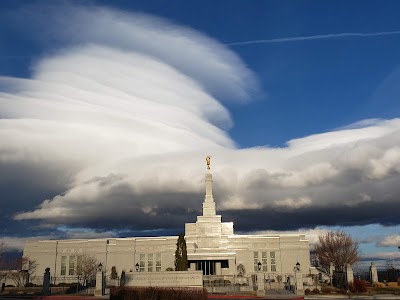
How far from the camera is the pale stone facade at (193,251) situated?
87.1 metres

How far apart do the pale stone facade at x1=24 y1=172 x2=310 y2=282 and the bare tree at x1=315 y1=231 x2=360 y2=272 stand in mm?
6652

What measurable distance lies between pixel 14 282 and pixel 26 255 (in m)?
14.1

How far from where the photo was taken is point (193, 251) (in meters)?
84.6

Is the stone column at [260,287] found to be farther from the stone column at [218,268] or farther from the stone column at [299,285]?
the stone column at [218,268]

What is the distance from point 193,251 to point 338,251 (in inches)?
1270

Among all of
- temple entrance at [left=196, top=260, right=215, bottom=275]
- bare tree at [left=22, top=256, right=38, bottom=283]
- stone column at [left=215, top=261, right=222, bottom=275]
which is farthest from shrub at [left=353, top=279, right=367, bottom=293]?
bare tree at [left=22, top=256, right=38, bottom=283]

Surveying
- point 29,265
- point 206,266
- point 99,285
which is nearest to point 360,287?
point 99,285

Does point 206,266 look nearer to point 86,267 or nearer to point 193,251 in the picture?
point 193,251

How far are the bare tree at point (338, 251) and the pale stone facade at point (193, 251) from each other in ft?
21.8

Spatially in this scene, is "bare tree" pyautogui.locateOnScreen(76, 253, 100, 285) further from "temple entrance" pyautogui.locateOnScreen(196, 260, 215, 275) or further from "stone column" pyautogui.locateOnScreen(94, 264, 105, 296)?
"stone column" pyautogui.locateOnScreen(94, 264, 105, 296)

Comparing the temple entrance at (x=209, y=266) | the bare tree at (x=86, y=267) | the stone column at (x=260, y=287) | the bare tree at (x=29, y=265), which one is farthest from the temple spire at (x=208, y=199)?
the stone column at (x=260, y=287)

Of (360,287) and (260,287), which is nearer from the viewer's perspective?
(360,287)

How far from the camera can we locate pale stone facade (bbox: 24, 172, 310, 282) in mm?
87125

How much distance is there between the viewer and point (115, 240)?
9231 cm
